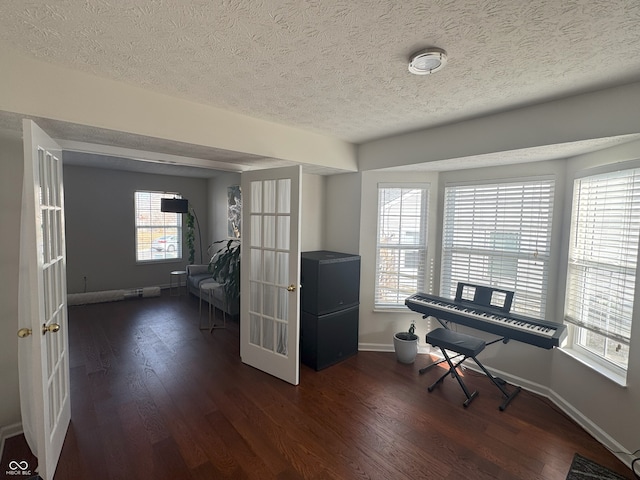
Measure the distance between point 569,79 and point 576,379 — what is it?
2259 millimetres

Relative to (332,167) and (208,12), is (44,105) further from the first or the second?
(332,167)

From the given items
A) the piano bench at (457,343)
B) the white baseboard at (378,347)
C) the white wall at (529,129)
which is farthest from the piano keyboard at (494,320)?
the white wall at (529,129)

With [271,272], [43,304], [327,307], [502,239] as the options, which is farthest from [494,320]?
[43,304]

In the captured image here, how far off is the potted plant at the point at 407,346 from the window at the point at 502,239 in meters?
0.59

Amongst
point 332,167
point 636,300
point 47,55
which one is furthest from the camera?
point 332,167

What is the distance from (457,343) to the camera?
2.72 m

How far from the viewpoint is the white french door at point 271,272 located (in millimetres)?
2764

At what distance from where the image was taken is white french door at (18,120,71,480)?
59.6 inches

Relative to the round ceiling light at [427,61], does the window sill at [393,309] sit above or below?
below

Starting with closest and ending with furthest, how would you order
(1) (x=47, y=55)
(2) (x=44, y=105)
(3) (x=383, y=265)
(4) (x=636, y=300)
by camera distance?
1. (1) (x=47, y=55)
2. (2) (x=44, y=105)
3. (4) (x=636, y=300)
4. (3) (x=383, y=265)

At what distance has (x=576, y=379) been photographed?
2.43m

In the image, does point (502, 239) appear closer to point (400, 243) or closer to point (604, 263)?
point (604, 263)

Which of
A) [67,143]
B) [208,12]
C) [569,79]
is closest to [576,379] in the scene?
[569,79]

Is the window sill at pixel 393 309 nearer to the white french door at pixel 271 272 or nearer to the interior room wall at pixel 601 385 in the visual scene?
the white french door at pixel 271 272
